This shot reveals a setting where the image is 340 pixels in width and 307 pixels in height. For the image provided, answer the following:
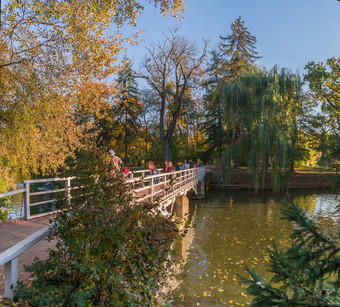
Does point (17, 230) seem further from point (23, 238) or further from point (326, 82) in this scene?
point (326, 82)

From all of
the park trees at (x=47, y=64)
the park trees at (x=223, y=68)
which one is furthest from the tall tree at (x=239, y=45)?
the park trees at (x=47, y=64)

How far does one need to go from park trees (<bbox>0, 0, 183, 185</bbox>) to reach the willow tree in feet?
60.0

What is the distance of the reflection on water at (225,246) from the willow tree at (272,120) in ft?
10.4

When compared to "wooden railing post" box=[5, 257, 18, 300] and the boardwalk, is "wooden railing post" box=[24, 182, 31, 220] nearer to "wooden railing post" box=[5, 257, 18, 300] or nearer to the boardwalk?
the boardwalk

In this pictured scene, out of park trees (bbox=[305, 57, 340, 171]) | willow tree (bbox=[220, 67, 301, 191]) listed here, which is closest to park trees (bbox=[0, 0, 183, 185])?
willow tree (bbox=[220, 67, 301, 191])

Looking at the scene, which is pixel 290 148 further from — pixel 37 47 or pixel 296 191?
pixel 37 47

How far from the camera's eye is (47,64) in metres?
9.53

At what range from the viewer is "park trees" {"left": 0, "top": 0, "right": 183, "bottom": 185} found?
8.87 m

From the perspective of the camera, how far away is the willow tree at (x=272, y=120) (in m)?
26.0

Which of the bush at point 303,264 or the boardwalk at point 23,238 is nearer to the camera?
the bush at point 303,264

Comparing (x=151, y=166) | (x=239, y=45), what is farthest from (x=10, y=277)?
(x=239, y=45)

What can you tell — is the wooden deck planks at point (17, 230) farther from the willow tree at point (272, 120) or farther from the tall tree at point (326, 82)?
the tall tree at point (326, 82)

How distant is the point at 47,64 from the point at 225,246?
9440mm

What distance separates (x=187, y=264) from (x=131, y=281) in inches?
282
